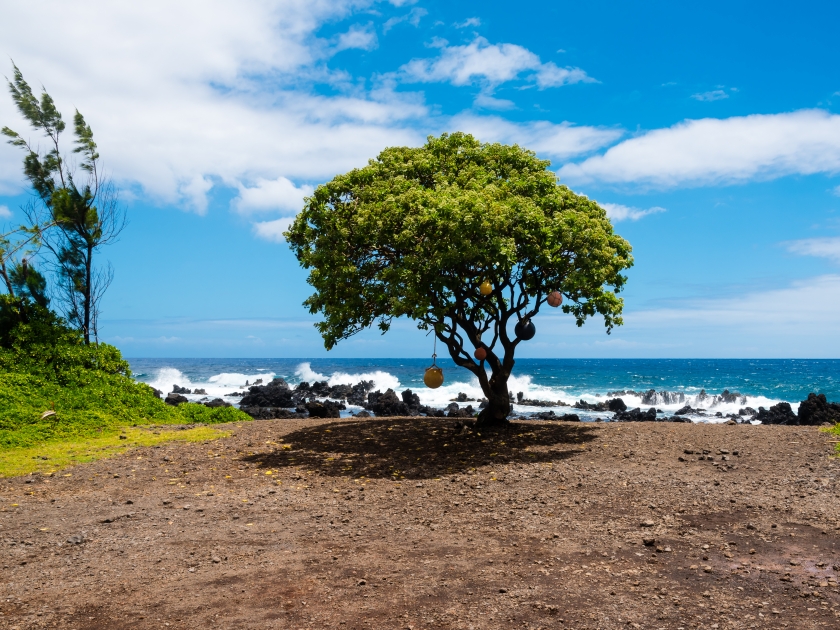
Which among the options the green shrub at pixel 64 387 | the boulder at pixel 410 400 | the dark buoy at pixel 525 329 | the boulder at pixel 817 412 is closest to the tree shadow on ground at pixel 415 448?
the dark buoy at pixel 525 329

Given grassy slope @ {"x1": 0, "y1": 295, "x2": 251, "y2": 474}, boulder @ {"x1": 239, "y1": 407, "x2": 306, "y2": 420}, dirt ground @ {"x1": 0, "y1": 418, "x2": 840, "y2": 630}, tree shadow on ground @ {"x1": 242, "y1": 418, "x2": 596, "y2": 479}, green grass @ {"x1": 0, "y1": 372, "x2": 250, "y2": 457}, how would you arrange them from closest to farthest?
1. dirt ground @ {"x1": 0, "y1": 418, "x2": 840, "y2": 630}
2. tree shadow on ground @ {"x1": 242, "y1": 418, "x2": 596, "y2": 479}
3. green grass @ {"x1": 0, "y1": 372, "x2": 250, "y2": 457}
4. grassy slope @ {"x1": 0, "y1": 295, "x2": 251, "y2": 474}
5. boulder @ {"x1": 239, "y1": 407, "x2": 306, "y2": 420}

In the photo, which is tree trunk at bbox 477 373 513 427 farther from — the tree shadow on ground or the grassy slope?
the grassy slope

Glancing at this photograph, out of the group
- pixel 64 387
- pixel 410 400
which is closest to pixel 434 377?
pixel 64 387

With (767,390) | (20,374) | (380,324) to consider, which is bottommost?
(767,390)

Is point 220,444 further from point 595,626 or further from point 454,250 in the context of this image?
point 595,626

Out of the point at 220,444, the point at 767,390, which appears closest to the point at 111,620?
the point at 220,444

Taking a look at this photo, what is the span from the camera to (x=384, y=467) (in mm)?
10891

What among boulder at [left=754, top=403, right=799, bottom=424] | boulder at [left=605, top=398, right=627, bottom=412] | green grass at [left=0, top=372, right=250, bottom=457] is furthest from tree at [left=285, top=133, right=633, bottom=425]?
boulder at [left=605, top=398, right=627, bottom=412]

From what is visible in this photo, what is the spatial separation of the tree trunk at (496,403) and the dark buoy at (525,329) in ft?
3.59

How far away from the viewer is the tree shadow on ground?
1091 cm

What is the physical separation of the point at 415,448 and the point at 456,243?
441 cm

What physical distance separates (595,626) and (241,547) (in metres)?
3.87

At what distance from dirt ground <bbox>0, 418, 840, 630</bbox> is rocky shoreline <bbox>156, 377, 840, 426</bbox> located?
10.2m

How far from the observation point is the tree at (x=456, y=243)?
11180 mm
